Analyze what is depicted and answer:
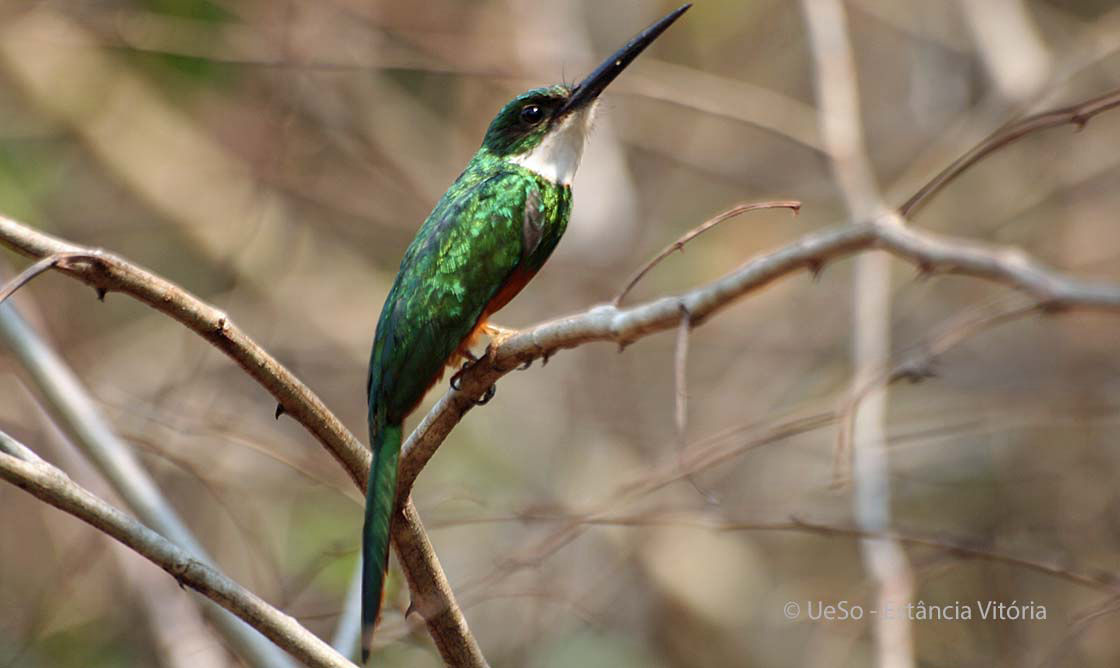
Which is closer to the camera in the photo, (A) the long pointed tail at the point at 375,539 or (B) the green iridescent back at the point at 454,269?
(A) the long pointed tail at the point at 375,539

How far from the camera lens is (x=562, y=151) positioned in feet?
9.73

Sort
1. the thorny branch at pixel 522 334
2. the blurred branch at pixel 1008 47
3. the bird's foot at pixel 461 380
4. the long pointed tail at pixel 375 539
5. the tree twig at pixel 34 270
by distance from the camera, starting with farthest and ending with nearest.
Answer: the blurred branch at pixel 1008 47, the bird's foot at pixel 461 380, the long pointed tail at pixel 375 539, the tree twig at pixel 34 270, the thorny branch at pixel 522 334

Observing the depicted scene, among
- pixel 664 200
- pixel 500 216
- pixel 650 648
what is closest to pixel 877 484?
pixel 500 216

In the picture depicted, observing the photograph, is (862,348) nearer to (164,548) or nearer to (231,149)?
(164,548)

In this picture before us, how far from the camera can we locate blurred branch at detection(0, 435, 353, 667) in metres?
1.40

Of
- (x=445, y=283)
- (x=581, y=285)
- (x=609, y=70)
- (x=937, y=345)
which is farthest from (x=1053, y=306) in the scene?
(x=581, y=285)

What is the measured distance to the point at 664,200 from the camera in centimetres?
654

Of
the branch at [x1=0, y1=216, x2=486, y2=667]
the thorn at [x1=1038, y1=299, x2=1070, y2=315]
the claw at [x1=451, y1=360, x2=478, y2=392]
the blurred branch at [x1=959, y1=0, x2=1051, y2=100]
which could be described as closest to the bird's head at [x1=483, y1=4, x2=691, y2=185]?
the claw at [x1=451, y1=360, x2=478, y2=392]

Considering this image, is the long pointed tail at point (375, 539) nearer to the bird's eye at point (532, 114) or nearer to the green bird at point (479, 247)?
the green bird at point (479, 247)

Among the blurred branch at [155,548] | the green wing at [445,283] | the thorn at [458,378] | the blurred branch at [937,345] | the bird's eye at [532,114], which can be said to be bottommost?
the blurred branch at [155,548]

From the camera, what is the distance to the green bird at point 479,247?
2.28 m

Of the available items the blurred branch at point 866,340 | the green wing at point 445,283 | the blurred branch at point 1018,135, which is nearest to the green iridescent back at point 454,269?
the green wing at point 445,283

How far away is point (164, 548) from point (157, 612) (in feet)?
8.65

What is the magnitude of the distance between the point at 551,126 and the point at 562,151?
4.0 inches
